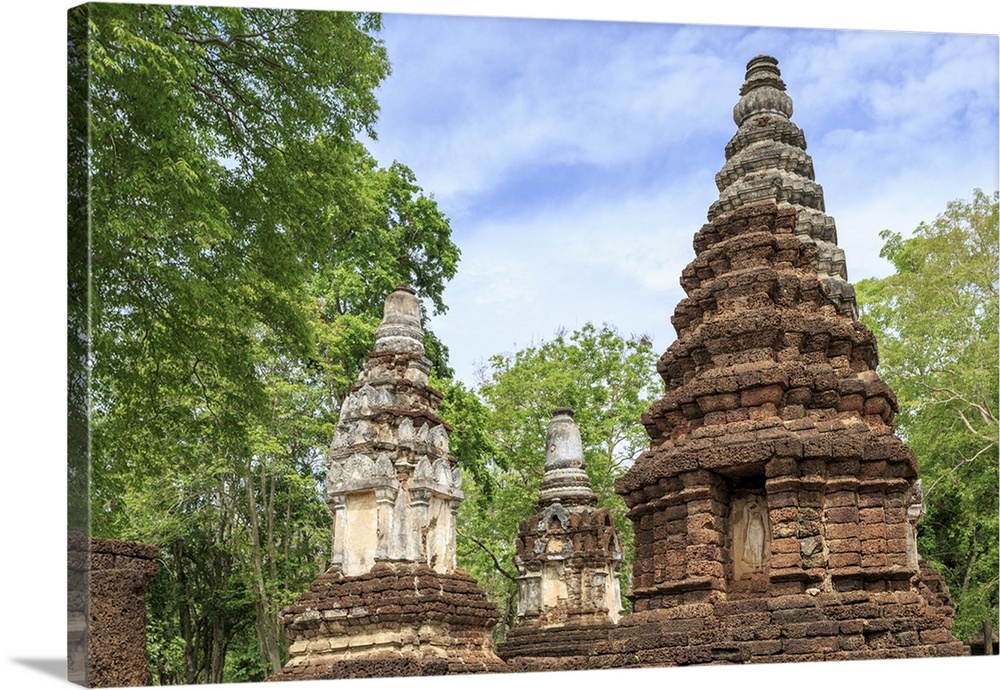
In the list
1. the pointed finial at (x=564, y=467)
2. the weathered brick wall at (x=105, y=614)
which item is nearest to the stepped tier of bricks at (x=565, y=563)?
the pointed finial at (x=564, y=467)

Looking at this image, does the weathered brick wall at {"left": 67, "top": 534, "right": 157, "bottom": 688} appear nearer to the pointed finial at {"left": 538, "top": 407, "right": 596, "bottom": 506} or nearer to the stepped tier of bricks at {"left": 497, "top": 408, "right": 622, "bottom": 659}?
the stepped tier of bricks at {"left": 497, "top": 408, "right": 622, "bottom": 659}

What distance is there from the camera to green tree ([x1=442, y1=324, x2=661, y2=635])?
23469 millimetres

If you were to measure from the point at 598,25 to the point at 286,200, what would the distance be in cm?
318

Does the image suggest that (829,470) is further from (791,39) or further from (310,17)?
(310,17)

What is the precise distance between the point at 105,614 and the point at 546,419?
676 inches

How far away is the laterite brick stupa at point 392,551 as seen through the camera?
11820mm

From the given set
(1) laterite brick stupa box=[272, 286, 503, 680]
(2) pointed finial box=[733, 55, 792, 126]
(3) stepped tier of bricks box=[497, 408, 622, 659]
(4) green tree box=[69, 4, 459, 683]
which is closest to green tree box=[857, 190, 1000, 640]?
(2) pointed finial box=[733, 55, 792, 126]

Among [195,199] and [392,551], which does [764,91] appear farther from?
[195,199]

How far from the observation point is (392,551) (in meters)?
12.2

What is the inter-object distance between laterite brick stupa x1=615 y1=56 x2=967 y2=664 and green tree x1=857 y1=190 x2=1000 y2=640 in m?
3.69

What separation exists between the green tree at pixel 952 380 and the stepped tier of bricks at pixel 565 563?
17.7 feet

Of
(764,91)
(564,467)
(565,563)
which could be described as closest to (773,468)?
(764,91)

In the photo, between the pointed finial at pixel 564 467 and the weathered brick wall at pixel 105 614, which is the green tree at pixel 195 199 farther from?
the pointed finial at pixel 564 467

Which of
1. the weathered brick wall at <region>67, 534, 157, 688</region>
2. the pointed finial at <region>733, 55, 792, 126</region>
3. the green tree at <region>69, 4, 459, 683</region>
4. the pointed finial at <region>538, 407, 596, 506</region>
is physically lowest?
the weathered brick wall at <region>67, 534, 157, 688</region>
